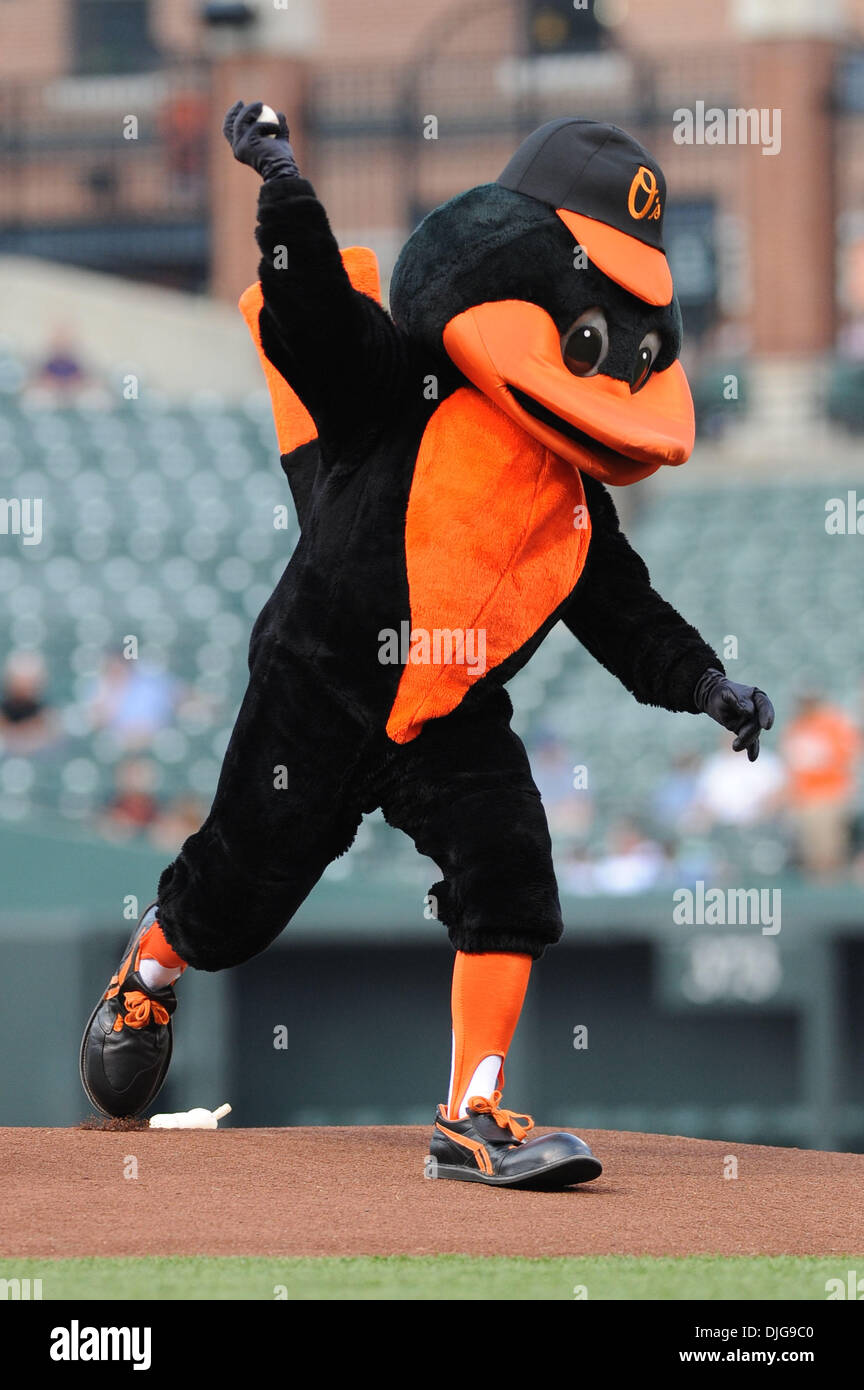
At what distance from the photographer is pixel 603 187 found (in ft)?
13.6

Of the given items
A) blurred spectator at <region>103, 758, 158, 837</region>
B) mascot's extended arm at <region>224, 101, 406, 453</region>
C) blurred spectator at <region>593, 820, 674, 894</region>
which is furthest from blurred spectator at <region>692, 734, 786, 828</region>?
mascot's extended arm at <region>224, 101, 406, 453</region>

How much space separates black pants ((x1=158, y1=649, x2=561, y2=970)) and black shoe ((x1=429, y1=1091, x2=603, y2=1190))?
0.32m

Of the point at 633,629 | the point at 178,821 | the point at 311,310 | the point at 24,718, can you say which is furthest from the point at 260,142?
the point at 24,718

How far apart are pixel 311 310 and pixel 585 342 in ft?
1.76

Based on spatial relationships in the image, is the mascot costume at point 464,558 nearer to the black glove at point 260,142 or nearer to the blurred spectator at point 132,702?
the black glove at point 260,142

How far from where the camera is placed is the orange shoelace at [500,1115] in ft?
13.4

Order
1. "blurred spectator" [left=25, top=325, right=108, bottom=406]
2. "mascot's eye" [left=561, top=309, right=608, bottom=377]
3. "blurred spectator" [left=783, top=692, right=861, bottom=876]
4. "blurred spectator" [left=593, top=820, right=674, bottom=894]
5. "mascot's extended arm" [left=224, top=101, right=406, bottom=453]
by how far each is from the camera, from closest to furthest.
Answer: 1. "mascot's extended arm" [left=224, top=101, right=406, bottom=453]
2. "mascot's eye" [left=561, top=309, right=608, bottom=377]
3. "blurred spectator" [left=593, top=820, right=674, bottom=894]
4. "blurred spectator" [left=783, top=692, right=861, bottom=876]
5. "blurred spectator" [left=25, top=325, right=108, bottom=406]

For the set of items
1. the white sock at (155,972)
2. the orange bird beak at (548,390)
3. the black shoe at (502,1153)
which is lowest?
Result: the black shoe at (502,1153)

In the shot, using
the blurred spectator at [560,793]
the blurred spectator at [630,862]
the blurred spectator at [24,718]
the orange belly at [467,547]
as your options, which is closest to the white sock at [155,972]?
the orange belly at [467,547]

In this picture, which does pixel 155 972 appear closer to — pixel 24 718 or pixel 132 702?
pixel 24 718

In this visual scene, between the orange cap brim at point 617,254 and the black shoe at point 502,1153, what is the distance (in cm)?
153

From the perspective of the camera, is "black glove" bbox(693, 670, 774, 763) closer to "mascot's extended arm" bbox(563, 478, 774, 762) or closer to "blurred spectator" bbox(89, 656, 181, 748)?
"mascot's extended arm" bbox(563, 478, 774, 762)

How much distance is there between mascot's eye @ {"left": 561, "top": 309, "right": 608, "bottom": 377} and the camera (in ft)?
13.4

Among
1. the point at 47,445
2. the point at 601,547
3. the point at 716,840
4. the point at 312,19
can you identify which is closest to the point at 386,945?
the point at 716,840
